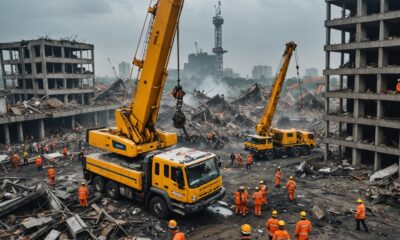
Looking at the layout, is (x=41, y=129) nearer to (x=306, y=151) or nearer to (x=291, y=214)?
(x=306, y=151)

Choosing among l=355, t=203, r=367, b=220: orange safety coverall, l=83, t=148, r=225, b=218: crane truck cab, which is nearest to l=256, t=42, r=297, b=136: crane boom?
l=83, t=148, r=225, b=218: crane truck cab

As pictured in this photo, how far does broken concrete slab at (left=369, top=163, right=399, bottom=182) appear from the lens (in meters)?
19.1

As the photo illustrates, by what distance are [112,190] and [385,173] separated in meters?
15.7

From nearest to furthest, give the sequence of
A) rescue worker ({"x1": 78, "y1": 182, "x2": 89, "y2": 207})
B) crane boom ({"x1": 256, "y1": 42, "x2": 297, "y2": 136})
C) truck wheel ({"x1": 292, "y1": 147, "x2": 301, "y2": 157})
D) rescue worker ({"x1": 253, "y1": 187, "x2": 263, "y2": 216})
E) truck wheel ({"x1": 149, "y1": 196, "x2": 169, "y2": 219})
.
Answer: truck wheel ({"x1": 149, "y1": 196, "x2": 169, "y2": 219}) → rescue worker ({"x1": 253, "y1": 187, "x2": 263, "y2": 216}) → rescue worker ({"x1": 78, "y1": 182, "x2": 89, "y2": 207}) → crane boom ({"x1": 256, "y1": 42, "x2": 297, "y2": 136}) → truck wheel ({"x1": 292, "y1": 147, "x2": 301, "y2": 157})

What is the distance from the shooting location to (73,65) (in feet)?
150

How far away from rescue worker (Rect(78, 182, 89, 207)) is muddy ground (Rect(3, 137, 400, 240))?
1.01 ft

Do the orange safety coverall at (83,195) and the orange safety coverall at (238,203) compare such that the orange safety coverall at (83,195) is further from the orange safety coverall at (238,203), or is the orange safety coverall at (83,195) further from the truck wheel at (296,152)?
the truck wheel at (296,152)

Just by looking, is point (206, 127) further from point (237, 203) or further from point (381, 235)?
point (381, 235)

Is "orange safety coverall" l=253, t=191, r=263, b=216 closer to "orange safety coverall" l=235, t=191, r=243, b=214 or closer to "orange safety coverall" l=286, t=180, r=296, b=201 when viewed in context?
"orange safety coverall" l=235, t=191, r=243, b=214

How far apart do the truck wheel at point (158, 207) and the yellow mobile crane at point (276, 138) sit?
1367 cm

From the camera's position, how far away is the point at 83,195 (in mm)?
14281

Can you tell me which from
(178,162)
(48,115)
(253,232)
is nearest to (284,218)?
(253,232)

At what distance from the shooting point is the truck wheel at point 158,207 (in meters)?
13.1

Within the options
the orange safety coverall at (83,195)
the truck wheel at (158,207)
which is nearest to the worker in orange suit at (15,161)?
the orange safety coverall at (83,195)
